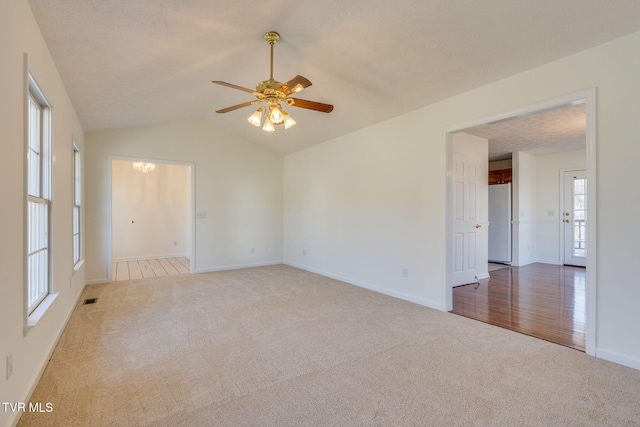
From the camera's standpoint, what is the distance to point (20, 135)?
1.84 m

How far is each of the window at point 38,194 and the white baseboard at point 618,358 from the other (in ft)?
14.5

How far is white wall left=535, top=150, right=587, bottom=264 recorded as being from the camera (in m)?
6.82

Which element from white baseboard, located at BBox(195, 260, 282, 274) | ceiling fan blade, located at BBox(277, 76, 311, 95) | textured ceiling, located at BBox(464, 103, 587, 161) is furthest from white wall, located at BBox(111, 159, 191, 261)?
textured ceiling, located at BBox(464, 103, 587, 161)

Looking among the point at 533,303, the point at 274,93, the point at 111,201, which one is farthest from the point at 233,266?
the point at 533,303

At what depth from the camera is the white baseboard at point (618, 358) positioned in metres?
2.29

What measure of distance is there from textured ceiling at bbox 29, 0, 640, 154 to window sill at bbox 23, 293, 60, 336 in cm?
205

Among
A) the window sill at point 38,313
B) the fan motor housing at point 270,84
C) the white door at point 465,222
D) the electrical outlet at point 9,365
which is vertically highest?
the fan motor housing at point 270,84

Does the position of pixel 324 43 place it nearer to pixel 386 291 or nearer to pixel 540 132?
pixel 386 291

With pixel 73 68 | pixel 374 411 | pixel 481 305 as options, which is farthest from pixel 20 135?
pixel 481 305

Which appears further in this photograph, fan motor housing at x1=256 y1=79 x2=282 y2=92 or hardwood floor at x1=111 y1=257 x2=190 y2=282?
hardwood floor at x1=111 y1=257 x2=190 y2=282

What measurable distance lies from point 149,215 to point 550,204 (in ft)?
31.4

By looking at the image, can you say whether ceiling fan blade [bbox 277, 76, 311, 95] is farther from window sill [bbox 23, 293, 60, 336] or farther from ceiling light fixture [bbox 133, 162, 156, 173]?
ceiling light fixture [bbox 133, 162, 156, 173]

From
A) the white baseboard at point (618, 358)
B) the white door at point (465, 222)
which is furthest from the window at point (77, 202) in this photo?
the white baseboard at point (618, 358)

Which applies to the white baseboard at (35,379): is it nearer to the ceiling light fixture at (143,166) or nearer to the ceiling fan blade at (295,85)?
the ceiling fan blade at (295,85)
